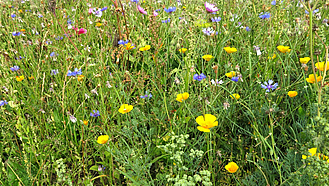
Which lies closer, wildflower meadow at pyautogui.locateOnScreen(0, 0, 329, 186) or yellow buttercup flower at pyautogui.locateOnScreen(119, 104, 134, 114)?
wildflower meadow at pyautogui.locateOnScreen(0, 0, 329, 186)

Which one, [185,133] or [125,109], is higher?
[125,109]

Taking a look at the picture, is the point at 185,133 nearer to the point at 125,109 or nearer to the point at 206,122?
the point at 206,122

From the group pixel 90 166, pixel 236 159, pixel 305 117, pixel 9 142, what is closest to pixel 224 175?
pixel 236 159

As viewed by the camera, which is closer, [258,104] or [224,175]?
[224,175]

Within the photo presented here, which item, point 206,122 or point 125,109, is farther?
point 125,109

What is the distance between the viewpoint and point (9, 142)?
1.45 metres

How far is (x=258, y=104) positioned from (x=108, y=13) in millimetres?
2101

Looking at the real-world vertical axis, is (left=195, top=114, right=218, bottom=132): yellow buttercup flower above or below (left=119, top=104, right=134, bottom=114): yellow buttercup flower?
below

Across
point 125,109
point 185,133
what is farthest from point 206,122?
point 125,109

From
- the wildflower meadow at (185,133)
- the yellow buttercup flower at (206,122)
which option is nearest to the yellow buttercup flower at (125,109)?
the wildflower meadow at (185,133)

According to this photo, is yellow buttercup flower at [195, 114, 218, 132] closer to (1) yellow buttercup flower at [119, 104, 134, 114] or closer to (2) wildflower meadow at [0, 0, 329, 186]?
(2) wildflower meadow at [0, 0, 329, 186]

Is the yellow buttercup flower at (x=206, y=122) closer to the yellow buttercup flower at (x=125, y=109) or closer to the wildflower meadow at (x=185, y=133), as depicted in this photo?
the wildflower meadow at (x=185, y=133)

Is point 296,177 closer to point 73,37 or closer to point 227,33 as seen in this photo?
point 227,33

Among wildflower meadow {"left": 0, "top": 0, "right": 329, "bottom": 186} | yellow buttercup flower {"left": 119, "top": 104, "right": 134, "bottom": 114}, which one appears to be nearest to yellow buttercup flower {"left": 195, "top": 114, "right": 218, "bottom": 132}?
wildflower meadow {"left": 0, "top": 0, "right": 329, "bottom": 186}
